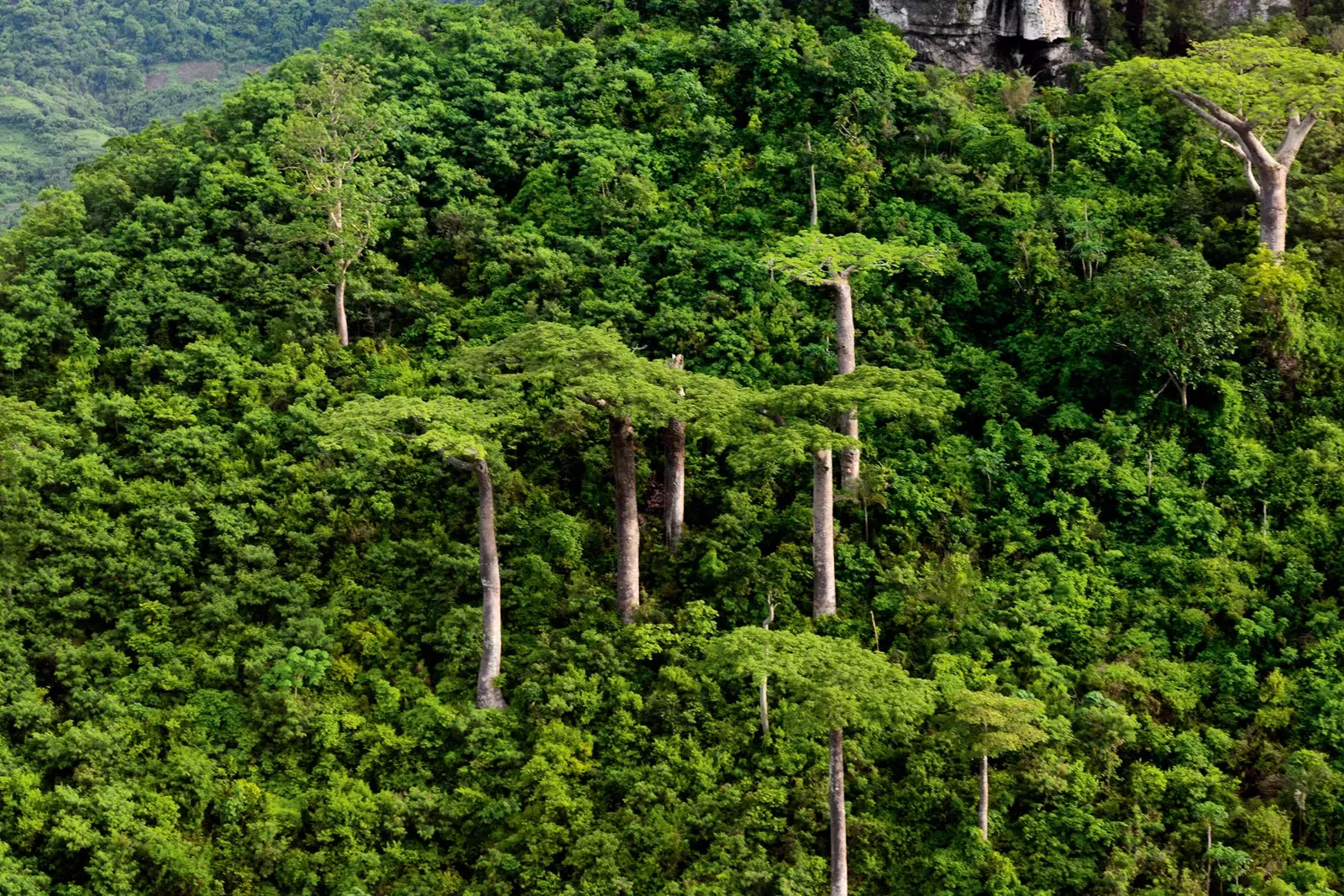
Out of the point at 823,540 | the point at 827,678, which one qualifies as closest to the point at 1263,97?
the point at 823,540

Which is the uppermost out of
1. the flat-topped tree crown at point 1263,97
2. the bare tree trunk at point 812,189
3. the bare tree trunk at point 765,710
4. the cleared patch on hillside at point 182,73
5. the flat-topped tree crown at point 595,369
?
the cleared patch on hillside at point 182,73

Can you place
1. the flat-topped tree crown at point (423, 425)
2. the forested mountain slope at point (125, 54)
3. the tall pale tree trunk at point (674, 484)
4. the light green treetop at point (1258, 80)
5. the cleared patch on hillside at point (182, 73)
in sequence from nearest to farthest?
the flat-topped tree crown at point (423, 425) < the tall pale tree trunk at point (674, 484) < the light green treetop at point (1258, 80) < the forested mountain slope at point (125, 54) < the cleared patch on hillside at point (182, 73)

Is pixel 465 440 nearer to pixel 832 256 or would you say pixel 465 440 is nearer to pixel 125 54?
pixel 832 256

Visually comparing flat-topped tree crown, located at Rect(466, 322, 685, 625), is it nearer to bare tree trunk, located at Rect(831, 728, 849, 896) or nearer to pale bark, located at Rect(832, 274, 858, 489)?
pale bark, located at Rect(832, 274, 858, 489)

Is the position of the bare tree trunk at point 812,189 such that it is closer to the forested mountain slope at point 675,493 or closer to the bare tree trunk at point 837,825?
the forested mountain slope at point 675,493

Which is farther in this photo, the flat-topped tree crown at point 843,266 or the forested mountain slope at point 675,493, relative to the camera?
the flat-topped tree crown at point 843,266

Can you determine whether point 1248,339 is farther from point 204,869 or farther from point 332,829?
point 204,869

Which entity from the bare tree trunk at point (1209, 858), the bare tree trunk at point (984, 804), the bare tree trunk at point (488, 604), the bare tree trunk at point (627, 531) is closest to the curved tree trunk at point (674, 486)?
the bare tree trunk at point (627, 531)

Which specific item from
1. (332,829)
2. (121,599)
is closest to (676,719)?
(332,829)

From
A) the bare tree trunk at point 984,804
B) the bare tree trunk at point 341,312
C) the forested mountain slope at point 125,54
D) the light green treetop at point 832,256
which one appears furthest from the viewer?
the forested mountain slope at point 125,54
